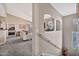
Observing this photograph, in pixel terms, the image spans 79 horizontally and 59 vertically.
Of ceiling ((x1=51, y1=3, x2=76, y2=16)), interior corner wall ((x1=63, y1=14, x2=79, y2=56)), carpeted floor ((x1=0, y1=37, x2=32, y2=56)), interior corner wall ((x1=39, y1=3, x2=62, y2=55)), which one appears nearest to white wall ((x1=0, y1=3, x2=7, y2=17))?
carpeted floor ((x1=0, y1=37, x2=32, y2=56))

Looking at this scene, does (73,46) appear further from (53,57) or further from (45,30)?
(45,30)

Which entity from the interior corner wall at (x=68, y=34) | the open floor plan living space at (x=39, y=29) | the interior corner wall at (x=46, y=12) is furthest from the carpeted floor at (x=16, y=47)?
the interior corner wall at (x=68, y=34)

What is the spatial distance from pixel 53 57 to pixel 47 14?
1.65 feet

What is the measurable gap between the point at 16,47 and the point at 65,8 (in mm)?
717

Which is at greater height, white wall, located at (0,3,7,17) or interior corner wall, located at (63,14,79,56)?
white wall, located at (0,3,7,17)

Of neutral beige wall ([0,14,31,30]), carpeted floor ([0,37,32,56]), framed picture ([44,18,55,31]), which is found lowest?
carpeted floor ([0,37,32,56])

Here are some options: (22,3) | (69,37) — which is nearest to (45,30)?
(69,37)

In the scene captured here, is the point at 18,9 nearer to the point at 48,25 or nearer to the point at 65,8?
the point at 48,25

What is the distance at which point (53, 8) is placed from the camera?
1.26m

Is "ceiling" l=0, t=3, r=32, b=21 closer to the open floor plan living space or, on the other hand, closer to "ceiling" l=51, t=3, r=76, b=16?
the open floor plan living space

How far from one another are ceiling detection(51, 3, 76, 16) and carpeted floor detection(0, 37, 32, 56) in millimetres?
493

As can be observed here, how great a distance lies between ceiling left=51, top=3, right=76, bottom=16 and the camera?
1245 mm

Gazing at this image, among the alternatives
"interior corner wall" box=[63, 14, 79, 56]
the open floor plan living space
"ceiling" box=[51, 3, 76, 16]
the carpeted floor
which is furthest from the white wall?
"interior corner wall" box=[63, 14, 79, 56]

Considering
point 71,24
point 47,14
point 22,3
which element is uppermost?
A: point 22,3
